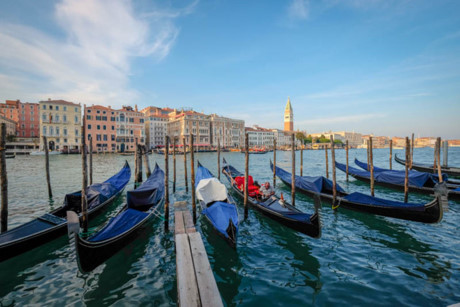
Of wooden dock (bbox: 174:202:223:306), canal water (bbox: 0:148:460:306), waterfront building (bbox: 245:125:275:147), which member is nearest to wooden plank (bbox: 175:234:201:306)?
wooden dock (bbox: 174:202:223:306)

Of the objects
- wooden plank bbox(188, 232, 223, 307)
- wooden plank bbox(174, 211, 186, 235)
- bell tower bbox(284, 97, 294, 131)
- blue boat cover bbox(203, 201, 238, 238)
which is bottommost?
wooden plank bbox(174, 211, 186, 235)

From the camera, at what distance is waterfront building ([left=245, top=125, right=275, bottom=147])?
79500 mm

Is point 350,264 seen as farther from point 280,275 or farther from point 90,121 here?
point 90,121

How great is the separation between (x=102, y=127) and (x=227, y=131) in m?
34.2

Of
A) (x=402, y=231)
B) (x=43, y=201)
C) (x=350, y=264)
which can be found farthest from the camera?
(x=43, y=201)

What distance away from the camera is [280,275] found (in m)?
3.95

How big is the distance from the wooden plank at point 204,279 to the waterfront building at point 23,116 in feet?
210

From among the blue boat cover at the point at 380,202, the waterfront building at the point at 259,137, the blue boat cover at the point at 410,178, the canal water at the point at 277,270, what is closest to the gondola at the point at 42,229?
the canal water at the point at 277,270

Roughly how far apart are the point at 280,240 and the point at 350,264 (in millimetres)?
1550

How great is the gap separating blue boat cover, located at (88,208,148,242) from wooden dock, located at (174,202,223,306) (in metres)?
1.08

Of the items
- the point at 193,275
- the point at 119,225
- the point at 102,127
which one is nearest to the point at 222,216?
the point at 193,275

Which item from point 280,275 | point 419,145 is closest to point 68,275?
point 280,275

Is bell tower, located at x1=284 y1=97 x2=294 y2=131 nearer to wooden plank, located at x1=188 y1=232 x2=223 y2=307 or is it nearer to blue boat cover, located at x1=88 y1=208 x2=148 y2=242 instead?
blue boat cover, located at x1=88 y1=208 x2=148 y2=242

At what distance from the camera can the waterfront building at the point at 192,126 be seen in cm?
5738
